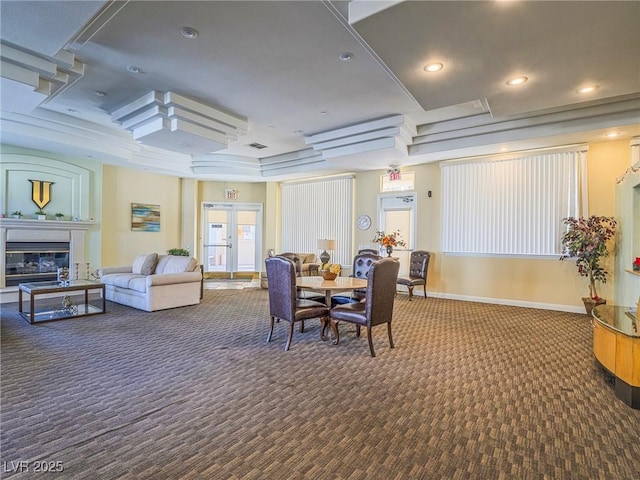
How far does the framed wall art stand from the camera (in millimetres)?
8805

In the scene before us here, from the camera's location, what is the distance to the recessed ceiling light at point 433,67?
336 cm

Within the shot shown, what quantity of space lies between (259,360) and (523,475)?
2.48 meters

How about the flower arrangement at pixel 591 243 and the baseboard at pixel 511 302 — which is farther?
the baseboard at pixel 511 302

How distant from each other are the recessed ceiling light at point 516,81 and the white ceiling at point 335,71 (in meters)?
0.05

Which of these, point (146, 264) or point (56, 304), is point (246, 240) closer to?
point (146, 264)

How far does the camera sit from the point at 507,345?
13.5 ft

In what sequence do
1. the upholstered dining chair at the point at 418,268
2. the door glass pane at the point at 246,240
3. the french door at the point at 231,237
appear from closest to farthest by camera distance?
the upholstered dining chair at the point at 418,268 < the french door at the point at 231,237 < the door glass pane at the point at 246,240

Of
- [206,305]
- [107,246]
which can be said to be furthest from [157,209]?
[206,305]

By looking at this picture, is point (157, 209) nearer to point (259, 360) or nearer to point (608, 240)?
point (259, 360)

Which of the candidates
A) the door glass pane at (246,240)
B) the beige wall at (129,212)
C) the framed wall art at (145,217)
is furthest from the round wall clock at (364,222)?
the framed wall art at (145,217)

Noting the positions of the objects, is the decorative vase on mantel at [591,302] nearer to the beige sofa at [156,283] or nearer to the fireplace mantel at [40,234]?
the beige sofa at [156,283]

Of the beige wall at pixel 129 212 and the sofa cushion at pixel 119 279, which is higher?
the beige wall at pixel 129 212

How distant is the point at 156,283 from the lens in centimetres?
568

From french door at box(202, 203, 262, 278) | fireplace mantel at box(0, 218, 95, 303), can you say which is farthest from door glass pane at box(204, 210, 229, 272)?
fireplace mantel at box(0, 218, 95, 303)
